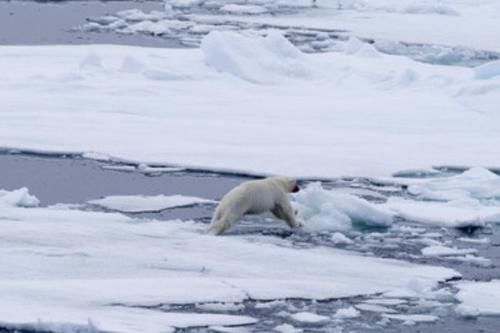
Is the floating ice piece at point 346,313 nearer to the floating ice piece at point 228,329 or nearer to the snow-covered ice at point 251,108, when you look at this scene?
the floating ice piece at point 228,329

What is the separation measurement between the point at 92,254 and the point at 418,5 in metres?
17.4

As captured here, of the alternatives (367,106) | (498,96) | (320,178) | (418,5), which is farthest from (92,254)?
(418,5)

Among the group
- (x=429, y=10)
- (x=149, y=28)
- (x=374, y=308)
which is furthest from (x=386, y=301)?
(x=429, y=10)

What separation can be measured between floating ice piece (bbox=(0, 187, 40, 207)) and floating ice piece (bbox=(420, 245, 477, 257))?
2.34 metres

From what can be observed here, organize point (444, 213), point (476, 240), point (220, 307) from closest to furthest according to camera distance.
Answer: point (220, 307)
point (476, 240)
point (444, 213)

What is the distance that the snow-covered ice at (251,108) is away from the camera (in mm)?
10023

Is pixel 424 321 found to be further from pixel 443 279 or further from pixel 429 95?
pixel 429 95

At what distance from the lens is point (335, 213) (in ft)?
24.9

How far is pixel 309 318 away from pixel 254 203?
1786 millimetres

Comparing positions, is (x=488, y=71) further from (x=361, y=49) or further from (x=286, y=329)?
(x=286, y=329)

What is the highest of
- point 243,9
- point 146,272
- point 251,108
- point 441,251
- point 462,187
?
point 243,9

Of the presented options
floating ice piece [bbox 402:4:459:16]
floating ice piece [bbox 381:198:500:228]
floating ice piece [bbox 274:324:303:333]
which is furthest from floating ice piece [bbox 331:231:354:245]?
floating ice piece [bbox 402:4:459:16]

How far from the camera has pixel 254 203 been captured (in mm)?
7395

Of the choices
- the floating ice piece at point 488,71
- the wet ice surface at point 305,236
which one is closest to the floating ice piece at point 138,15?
the floating ice piece at point 488,71
